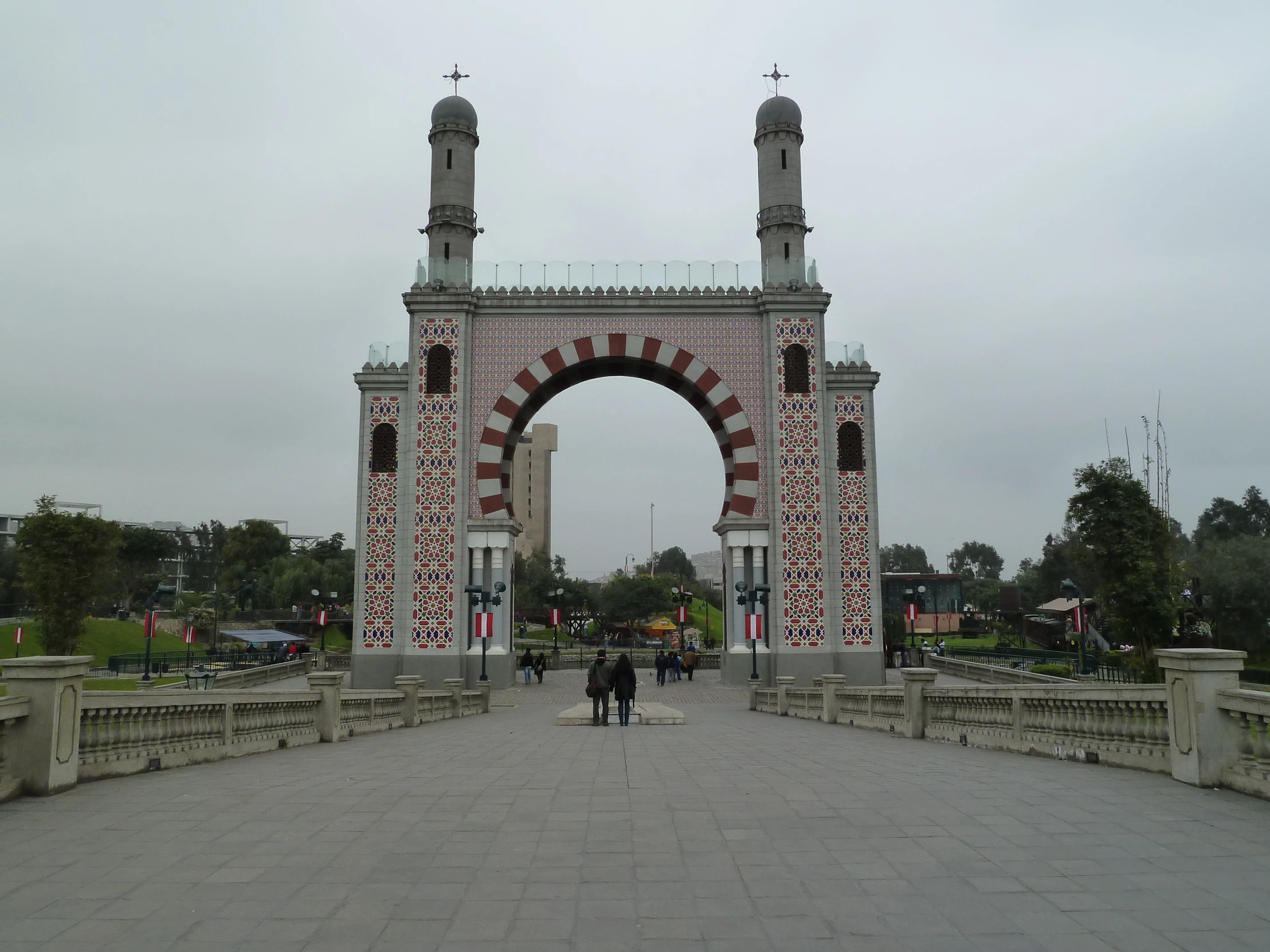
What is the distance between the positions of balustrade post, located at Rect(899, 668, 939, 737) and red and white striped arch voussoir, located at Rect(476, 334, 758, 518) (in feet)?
51.3

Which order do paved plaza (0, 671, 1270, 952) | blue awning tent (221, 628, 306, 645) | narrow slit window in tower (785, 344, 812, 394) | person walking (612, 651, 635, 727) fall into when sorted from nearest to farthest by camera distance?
paved plaza (0, 671, 1270, 952), person walking (612, 651, 635, 727), narrow slit window in tower (785, 344, 812, 394), blue awning tent (221, 628, 306, 645)

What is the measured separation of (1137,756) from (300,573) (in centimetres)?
6441

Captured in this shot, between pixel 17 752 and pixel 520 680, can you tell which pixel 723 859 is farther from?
pixel 520 680

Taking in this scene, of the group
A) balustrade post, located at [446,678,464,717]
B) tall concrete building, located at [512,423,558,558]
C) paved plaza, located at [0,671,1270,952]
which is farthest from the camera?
tall concrete building, located at [512,423,558,558]

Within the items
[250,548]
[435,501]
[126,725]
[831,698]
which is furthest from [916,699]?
[250,548]

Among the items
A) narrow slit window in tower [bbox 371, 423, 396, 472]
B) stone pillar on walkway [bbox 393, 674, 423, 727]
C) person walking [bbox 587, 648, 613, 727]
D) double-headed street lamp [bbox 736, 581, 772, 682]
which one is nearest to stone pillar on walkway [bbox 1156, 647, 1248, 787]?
Result: person walking [bbox 587, 648, 613, 727]

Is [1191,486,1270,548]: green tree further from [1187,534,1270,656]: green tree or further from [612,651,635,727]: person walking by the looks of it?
[612,651,635,727]: person walking

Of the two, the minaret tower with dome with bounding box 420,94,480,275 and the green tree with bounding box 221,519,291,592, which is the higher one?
the minaret tower with dome with bounding box 420,94,480,275

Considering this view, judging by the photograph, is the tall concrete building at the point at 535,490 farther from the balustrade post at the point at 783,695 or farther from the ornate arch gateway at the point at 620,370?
the balustrade post at the point at 783,695

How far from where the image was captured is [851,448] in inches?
1190

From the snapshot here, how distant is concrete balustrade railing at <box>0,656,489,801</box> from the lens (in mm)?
7949

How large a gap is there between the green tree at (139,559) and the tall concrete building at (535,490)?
146 feet

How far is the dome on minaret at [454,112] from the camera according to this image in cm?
3133

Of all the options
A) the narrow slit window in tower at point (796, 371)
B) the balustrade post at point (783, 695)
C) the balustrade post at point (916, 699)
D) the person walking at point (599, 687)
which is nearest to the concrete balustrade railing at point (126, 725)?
the person walking at point (599, 687)
